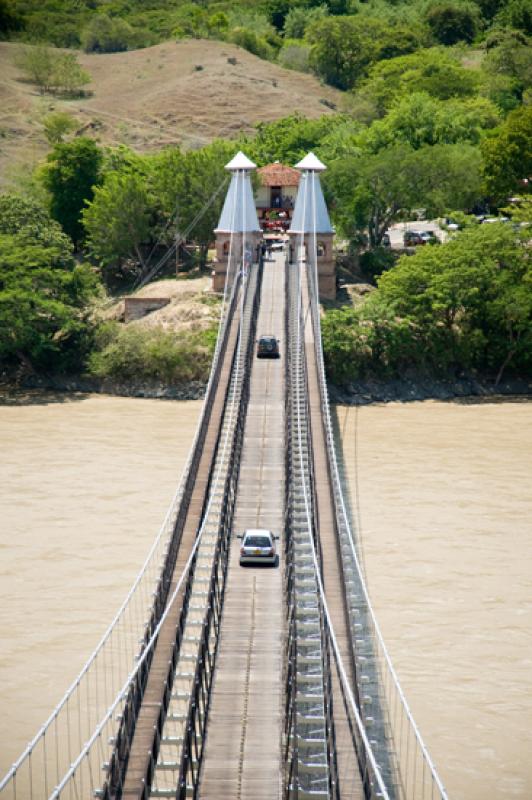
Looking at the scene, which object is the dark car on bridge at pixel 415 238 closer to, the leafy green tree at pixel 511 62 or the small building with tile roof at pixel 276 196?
the small building with tile roof at pixel 276 196

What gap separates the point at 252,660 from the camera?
30062 millimetres

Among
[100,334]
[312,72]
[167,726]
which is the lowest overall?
[167,726]

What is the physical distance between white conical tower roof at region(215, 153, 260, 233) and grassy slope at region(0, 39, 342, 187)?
29.6 m

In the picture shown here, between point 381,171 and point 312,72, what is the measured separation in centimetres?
6051

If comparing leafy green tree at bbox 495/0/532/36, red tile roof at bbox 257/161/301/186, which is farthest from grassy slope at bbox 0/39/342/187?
leafy green tree at bbox 495/0/532/36

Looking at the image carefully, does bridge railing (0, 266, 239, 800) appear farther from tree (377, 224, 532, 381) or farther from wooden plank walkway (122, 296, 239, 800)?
tree (377, 224, 532, 381)

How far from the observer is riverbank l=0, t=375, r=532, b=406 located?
60531 millimetres

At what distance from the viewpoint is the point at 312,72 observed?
5044 inches

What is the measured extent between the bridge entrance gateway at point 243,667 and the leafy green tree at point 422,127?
4128cm

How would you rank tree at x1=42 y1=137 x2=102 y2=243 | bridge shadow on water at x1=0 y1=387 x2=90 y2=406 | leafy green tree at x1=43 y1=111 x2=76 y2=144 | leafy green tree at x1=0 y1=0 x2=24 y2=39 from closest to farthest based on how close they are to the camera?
1. bridge shadow on water at x1=0 y1=387 x2=90 y2=406
2. tree at x1=42 y1=137 x2=102 y2=243
3. leafy green tree at x1=43 y1=111 x2=76 y2=144
4. leafy green tree at x1=0 y1=0 x2=24 y2=39

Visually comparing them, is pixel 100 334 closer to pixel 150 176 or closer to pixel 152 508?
pixel 150 176

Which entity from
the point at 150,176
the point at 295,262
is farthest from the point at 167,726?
the point at 150,176

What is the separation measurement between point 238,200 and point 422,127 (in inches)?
1020

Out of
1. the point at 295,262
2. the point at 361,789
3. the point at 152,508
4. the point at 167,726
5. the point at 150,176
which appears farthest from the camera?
the point at 150,176
